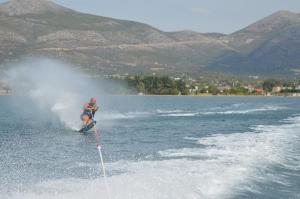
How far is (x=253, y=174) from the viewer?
1761 cm

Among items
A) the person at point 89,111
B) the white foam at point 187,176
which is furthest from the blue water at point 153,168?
the person at point 89,111

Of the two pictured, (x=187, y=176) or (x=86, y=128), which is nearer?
(x=187, y=176)

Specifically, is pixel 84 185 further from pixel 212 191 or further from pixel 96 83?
pixel 96 83

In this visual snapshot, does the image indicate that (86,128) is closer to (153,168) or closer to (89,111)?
(89,111)

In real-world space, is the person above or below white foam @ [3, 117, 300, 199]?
Answer: above

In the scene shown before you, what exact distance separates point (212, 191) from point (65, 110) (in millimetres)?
35012

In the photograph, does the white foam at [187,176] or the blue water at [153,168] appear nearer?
the white foam at [187,176]

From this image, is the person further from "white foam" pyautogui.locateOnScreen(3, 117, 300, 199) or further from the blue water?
"white foam" pyautogui.locateOnScreen(3, 117, 300, 199)

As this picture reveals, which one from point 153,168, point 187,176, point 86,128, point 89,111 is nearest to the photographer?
point 187,176

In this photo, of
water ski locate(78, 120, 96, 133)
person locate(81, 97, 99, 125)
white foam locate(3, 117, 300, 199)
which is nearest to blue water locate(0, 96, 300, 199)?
white foam locate(3, 117, 300, 199)

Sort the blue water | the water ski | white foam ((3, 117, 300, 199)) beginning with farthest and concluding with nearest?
the water ski
the blue water
white foam ((3, 117, 300, 199))

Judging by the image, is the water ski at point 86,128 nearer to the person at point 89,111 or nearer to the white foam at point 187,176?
the person at point 89,111

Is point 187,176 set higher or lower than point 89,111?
lower

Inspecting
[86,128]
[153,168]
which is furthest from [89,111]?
[153,168]
